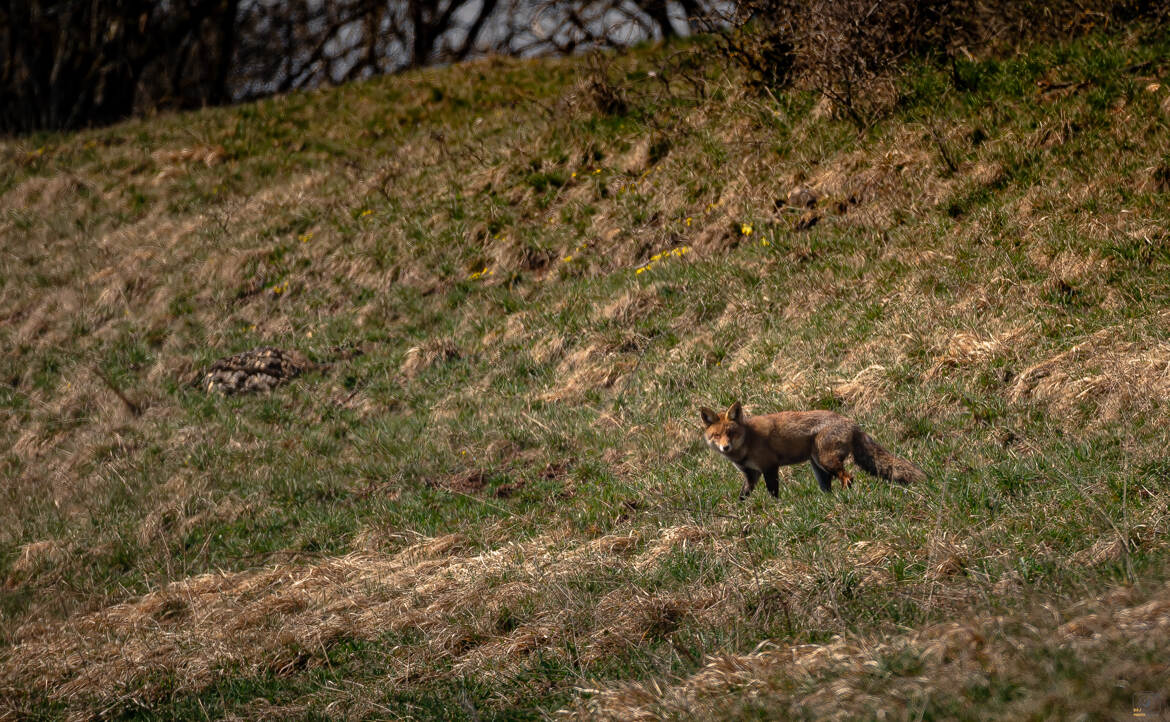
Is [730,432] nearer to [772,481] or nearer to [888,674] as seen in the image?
[772,481]

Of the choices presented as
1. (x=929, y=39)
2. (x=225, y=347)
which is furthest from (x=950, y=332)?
(x=225, y=347)

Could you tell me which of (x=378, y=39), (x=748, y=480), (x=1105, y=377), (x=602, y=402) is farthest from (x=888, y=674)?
(x=378, y=39)

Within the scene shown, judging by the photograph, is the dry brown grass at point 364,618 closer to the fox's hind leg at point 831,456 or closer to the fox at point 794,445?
the fox at point 794,445

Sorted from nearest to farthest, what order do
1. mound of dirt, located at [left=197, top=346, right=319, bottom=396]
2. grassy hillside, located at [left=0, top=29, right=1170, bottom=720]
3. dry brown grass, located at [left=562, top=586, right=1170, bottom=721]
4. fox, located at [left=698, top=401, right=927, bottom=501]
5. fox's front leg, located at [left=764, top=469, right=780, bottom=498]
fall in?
dry brown grass, located at [left=562, top=586, right=1170, bottom=721]
grassy hillside, located at [left=0, top=29, right=1170, bottom=720]
fox, located at [left=698, top=401, right=927, bottom=501]
fox's front leg, located at [left=764, top=469, right=780, bottom=498]
mound of dirt, located at [left=197, top=346, right=319, bottom=396]

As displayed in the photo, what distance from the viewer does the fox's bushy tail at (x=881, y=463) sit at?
5930 mm

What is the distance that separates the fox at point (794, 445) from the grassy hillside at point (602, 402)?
208 millimetres

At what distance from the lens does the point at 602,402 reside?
971cm

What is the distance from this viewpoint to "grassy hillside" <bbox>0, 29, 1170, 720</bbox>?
443 centimetres

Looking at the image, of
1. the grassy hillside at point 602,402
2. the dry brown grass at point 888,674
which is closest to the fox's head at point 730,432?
the grassy hillside at point 602,402

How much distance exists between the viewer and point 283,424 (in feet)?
37.1

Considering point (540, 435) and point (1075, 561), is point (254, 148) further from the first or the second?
point (1075, 561)

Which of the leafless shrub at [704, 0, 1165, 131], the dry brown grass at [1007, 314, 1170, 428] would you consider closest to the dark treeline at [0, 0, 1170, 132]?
the leafless shrub at [704, 0, 1165, 131]

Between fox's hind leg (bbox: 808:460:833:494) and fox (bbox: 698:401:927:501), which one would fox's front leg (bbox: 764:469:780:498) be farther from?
fox's hind leg (bbox: 808:460:833:494)

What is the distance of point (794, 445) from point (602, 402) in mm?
3532
